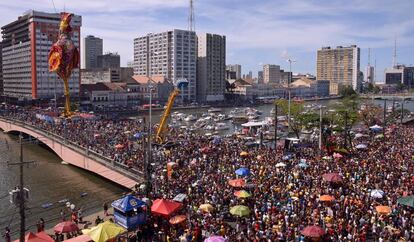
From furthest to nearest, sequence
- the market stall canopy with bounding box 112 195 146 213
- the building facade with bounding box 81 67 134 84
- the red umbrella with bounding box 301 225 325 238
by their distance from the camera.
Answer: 1. the building facade with bounding box 81 67 134 84
2. the market stall canopy with bounding box 112 195 146 213
3. the red umbrella with bounding box 301 225 325 238

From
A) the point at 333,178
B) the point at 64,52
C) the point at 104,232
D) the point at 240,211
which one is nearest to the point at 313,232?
the point at 240,211

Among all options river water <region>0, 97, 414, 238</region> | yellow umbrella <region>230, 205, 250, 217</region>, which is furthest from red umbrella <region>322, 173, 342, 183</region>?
river water <region>0, 97, 414, 238</region>

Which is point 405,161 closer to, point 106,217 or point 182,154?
point 182,154

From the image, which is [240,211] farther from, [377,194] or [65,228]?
[65,228]

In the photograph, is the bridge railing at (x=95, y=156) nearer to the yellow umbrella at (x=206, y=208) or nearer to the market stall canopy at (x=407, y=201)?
the yellow umbrella at (x=206, y=208)

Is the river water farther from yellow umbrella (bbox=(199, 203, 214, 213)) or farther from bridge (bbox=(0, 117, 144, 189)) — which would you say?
yellow umbrella (bbox=(199, 203, 214, 213))

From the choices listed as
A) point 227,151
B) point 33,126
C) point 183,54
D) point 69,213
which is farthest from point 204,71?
point 69,213
